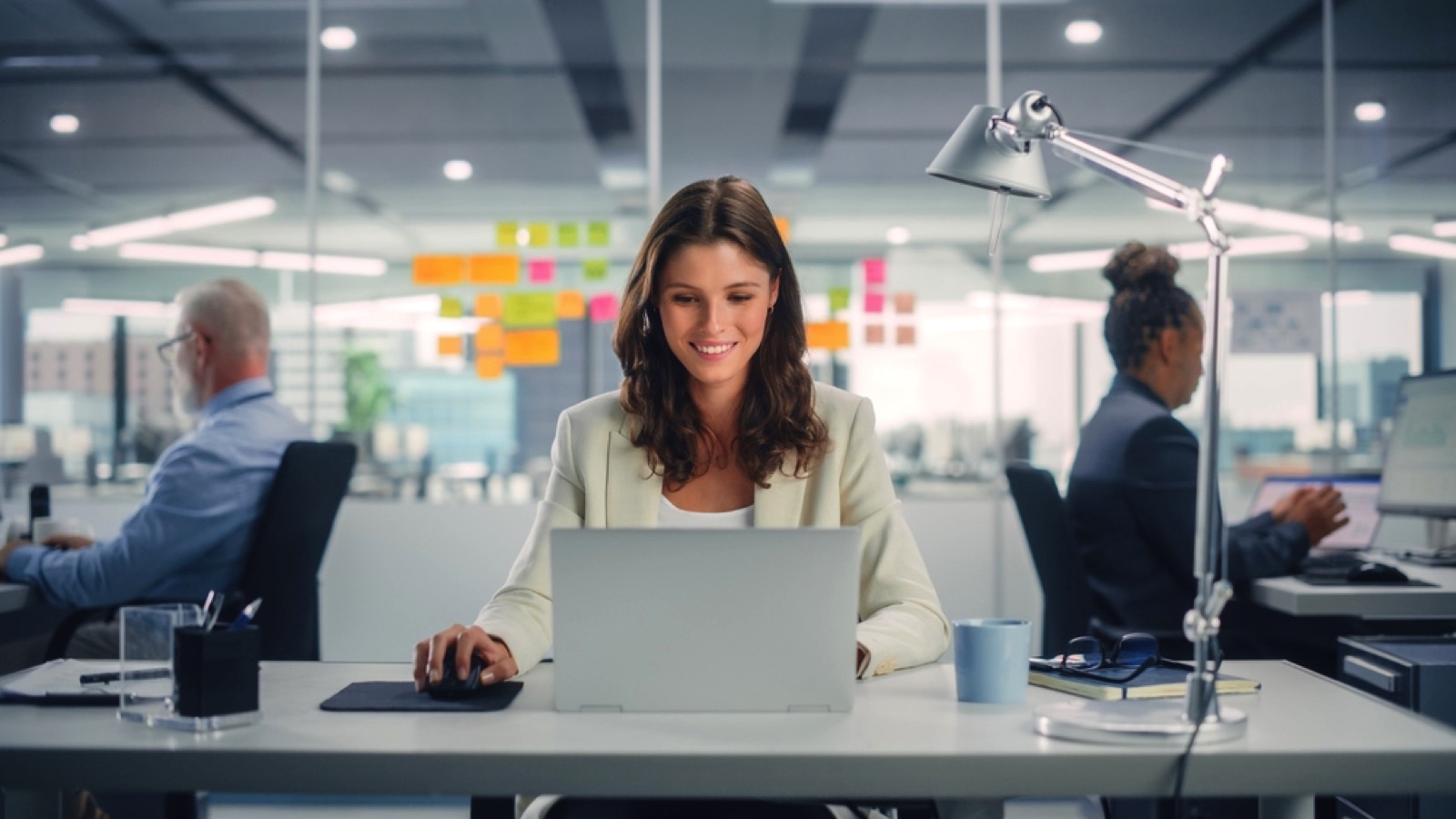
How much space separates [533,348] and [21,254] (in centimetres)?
204

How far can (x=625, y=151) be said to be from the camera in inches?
180

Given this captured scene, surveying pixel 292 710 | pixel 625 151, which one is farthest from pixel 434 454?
pixel 292 710

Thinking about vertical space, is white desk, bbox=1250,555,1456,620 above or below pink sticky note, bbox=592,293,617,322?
below

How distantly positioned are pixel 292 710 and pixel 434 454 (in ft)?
10.5

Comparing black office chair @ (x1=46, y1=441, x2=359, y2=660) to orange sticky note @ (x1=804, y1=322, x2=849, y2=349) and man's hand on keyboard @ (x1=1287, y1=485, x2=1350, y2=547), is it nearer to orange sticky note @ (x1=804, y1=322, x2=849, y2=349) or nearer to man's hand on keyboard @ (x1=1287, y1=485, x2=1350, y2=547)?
orange sticky note @ (x1=804, y1=322, x2=849, y2=349)

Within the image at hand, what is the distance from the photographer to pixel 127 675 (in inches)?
59.0

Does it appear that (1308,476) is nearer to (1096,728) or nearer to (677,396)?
(677,396)

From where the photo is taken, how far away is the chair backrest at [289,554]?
2.93 m

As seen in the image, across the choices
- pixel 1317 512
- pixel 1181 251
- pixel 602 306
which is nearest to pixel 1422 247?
pixel 1181 251

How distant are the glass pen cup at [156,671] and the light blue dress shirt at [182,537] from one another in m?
1.46

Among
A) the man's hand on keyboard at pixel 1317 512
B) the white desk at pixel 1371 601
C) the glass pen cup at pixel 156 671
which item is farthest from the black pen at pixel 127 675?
the man's hand on keyboard at pixel 1317 512

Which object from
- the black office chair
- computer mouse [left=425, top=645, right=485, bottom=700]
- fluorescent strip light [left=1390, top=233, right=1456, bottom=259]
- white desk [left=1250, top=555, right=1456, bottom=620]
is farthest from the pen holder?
fluorescent strip light [left=1390, top=233, right=1456, bottom=259]

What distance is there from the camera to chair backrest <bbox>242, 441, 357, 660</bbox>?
293 cm

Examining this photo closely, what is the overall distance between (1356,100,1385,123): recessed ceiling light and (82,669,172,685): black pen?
15.1ft
